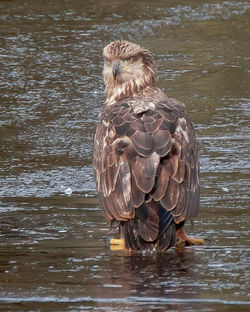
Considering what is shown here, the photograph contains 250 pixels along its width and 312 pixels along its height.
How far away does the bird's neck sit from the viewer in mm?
6902

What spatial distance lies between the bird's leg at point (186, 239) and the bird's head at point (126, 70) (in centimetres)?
134

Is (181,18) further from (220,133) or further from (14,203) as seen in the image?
(14,203)

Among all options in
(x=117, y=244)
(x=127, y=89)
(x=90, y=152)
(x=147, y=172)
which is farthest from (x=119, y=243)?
(x=90, y=152)

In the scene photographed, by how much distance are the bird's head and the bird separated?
45 centimetres

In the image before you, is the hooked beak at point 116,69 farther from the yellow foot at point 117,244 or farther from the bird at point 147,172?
the yellow foot at point 117,244

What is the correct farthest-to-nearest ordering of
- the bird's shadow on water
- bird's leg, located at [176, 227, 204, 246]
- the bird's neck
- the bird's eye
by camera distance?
the bird's eye → the bird's neck → bird's leg, located at [176, 227, 204, 246] → the bird's shadow on water

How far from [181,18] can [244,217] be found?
253 inches

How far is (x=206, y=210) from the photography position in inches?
258

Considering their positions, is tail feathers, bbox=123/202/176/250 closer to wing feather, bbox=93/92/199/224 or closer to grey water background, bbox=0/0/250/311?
wing feather, bbox=93/92/199/224

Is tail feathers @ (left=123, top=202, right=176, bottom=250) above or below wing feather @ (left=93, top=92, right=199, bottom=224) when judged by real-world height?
below

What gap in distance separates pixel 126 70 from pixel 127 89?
17 cm

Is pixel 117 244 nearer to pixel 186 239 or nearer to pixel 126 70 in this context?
pixel 186 239

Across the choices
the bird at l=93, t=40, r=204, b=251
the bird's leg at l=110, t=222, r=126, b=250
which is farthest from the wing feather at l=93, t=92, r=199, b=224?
the bird's leg at l=110, t=222, r=126, b=250

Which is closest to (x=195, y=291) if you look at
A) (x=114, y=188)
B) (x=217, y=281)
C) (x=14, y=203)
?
(x=217, y=281)
